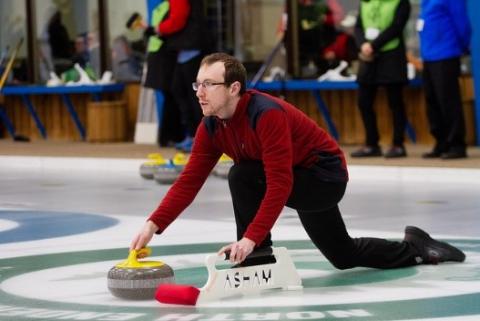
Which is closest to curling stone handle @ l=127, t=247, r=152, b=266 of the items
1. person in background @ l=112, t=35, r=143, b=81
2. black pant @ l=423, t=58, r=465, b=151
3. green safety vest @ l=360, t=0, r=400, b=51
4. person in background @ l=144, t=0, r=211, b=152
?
black pant @ l=423, t=58, r=465, b=151

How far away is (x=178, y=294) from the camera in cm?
571

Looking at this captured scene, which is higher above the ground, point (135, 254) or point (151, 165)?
point (135, 254)

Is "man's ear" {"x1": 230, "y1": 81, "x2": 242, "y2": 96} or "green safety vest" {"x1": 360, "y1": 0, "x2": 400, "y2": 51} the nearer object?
"man's ear" {"x1": 230, "y1": 81, "x2": 242, "y2": 96}

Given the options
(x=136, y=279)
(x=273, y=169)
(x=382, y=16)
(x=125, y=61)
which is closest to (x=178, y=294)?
(x=136, y=279)

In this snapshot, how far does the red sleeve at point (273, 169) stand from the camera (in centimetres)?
571

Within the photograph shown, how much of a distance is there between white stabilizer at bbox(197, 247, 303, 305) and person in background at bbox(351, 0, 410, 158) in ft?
23.6

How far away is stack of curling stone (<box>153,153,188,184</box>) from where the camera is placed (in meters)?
12.3

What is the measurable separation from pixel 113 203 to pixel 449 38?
12.1ft

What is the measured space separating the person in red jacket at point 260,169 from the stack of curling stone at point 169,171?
19.1 feet

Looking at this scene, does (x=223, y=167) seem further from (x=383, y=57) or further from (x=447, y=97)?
(x=447, y=97)

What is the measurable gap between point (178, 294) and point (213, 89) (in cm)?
87

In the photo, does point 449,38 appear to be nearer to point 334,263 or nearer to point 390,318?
point 334,263

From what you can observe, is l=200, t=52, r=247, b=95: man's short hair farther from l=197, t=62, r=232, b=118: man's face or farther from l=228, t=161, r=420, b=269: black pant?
l=228, t=161, r=420, b=269: black pant

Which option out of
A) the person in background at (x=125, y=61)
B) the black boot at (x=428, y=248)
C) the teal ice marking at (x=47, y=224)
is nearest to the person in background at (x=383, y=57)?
the teal ice marking at (x=47, y=224)
